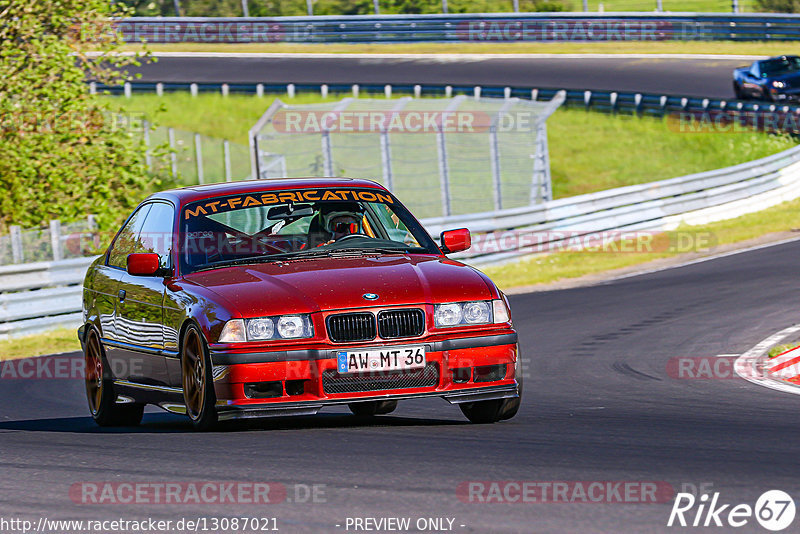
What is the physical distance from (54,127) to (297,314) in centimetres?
1587

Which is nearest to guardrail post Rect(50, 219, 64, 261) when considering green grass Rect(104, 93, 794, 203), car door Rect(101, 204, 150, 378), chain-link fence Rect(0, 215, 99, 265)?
chain-link fence Rect(0, 215, 99, 265)

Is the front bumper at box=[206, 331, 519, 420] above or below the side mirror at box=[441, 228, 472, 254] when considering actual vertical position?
below

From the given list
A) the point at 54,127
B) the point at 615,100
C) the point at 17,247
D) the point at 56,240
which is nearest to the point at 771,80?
the point at 615,100

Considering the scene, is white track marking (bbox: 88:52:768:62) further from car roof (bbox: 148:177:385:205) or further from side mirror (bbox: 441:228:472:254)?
side mirror (bbox: 441:228:472:254)

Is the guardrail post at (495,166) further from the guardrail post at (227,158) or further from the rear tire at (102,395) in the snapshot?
the rear tire at (102,395)

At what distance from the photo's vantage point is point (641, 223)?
24109 mm

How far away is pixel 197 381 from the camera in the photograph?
7949 mm

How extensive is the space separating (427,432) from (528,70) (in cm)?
4118

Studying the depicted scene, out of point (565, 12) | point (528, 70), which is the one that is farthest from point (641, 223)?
point (565, 12)

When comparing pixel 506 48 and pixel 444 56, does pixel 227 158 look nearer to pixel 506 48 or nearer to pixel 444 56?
pixel 444 56

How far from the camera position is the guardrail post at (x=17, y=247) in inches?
695

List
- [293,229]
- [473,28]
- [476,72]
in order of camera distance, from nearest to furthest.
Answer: [293,229], [476,72], [473,28]

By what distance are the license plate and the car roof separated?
1.83 m

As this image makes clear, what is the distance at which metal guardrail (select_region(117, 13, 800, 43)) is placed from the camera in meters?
50.8
